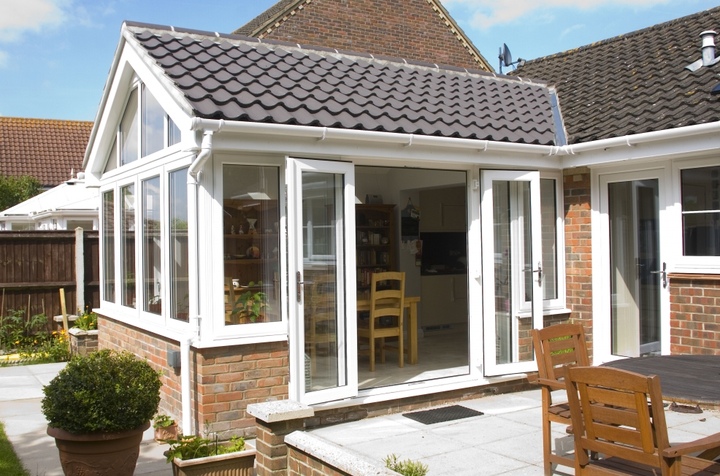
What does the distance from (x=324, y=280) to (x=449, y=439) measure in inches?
72.7

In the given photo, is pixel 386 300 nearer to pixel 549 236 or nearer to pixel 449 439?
pixel 549 236

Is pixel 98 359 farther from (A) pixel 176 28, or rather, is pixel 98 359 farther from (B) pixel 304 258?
(A) pixel 176 28

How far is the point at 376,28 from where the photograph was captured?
19.5m

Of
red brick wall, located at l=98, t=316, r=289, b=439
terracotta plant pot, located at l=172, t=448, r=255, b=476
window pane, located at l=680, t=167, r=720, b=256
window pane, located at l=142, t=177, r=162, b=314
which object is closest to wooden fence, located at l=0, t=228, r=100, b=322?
window pane, located at l=142, t=177, r=162, b=314

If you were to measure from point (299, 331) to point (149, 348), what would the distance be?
2165 millimetres

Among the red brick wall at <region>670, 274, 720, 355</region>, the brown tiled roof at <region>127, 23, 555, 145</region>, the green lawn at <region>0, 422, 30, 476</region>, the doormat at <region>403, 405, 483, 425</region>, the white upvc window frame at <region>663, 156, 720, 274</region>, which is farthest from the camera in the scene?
the white upvc window frame at <region>663, 156, 720, 274</region>

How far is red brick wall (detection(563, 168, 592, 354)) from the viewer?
Result: 8.52m

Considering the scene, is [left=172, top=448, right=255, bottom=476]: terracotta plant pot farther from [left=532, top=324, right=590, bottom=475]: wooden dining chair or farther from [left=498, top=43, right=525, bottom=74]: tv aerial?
[left=498, top=43, right=525, bottom=74]: tv aerial

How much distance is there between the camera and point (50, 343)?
1213cm

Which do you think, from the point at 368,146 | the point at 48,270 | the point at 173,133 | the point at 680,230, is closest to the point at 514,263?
the point at 680,230

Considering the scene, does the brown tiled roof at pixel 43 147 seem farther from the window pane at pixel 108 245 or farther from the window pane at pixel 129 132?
the window pane at pixel 129 132

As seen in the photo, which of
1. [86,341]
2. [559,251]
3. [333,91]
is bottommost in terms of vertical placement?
[86,341]

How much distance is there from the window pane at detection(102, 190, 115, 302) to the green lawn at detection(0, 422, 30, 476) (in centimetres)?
305

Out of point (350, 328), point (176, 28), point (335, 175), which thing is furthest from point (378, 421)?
point (176, 28)
